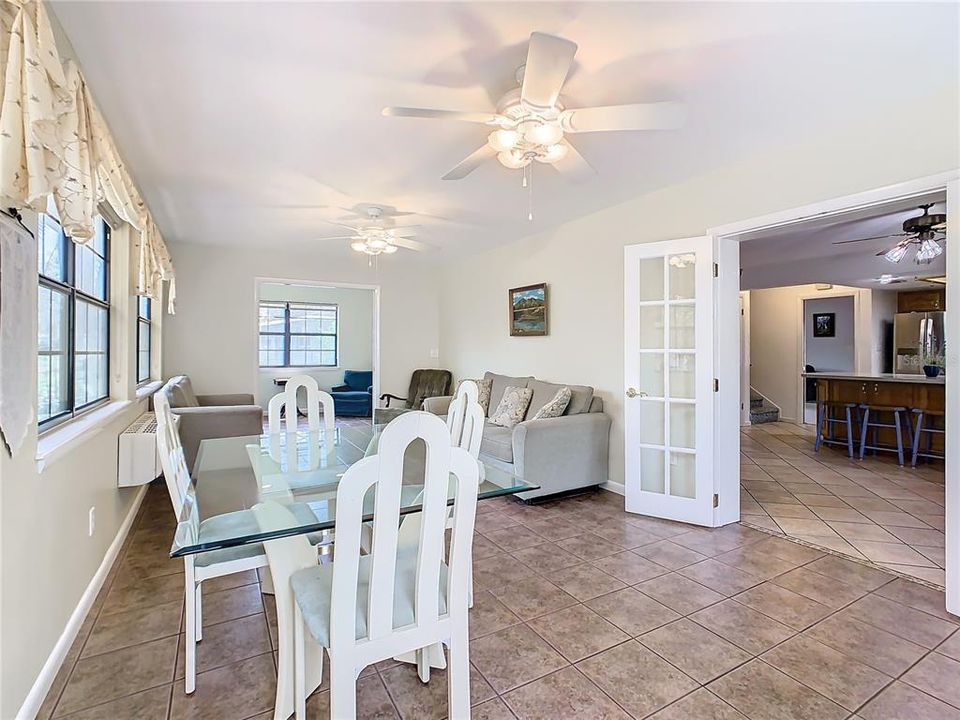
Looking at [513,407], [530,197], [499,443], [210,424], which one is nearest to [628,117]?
[530,197]

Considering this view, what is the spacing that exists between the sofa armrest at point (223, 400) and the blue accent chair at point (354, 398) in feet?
9.52

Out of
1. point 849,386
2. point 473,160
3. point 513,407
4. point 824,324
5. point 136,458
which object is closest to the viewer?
point 473,160

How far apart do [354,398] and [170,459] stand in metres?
6.76

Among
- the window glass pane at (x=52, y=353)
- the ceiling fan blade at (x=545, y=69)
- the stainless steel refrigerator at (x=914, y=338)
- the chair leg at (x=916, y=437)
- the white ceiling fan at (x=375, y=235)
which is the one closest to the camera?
the ceiling fan blade at (x=545, y=69)

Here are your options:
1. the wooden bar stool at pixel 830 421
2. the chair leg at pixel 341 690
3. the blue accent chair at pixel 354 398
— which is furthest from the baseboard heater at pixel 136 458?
the wooden bar stool at pixel 830 421

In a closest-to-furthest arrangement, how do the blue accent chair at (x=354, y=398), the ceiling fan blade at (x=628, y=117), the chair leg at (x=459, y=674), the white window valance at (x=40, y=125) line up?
the white window valance at (x=40, y=125)
the chair leg at (x=459, y=674)
the ceiling fan blade at (x=628, y=117)
the blue accent chair at (x=354, y=398)

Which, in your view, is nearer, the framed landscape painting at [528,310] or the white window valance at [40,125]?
the white window valance at [40,125]

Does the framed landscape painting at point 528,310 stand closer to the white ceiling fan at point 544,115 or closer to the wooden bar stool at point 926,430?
the white ceiling fan at point 544,115

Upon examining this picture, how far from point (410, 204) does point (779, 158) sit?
101 inches

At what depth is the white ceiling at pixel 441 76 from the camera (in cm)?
Answer: 174

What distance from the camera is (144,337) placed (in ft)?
15.7

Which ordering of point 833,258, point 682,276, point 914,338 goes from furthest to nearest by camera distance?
1. point 914,338
2. point 833,258
3. point 682,276

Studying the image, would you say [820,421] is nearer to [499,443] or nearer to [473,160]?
[499,443]

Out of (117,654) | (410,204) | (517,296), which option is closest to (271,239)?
(410,204)
